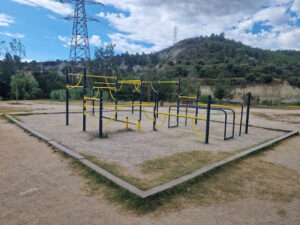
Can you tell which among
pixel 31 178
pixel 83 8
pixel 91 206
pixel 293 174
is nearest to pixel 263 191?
pixel 293 174

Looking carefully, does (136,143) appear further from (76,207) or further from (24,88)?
(24,88)

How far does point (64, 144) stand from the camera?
518 centimetres

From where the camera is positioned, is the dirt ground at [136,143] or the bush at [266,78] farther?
the bush at [266,78]

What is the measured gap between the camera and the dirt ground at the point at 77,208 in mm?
2305

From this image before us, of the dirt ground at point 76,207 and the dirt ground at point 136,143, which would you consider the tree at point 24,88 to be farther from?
the dirt ground at point 76,207

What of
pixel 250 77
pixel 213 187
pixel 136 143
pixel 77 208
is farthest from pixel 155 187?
pixel 250 77

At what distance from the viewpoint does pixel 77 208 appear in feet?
8.17

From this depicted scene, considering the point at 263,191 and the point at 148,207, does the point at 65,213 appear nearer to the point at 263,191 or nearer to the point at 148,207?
the point at 148,207

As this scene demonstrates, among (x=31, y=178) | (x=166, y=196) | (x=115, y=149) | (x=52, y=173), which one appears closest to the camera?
(x=166, y=196)

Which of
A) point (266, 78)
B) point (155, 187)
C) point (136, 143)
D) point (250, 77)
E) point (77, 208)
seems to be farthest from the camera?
point (250, 77)

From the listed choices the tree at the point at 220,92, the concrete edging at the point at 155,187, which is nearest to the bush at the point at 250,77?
the tree at the point at 220,92

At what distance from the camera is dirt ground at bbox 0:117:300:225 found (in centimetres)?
230

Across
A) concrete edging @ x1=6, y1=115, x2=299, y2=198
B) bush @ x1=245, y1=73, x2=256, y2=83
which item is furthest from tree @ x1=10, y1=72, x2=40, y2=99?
bush @ x1=245, y1=73, x2=256, y2=83

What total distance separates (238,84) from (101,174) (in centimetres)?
4497
